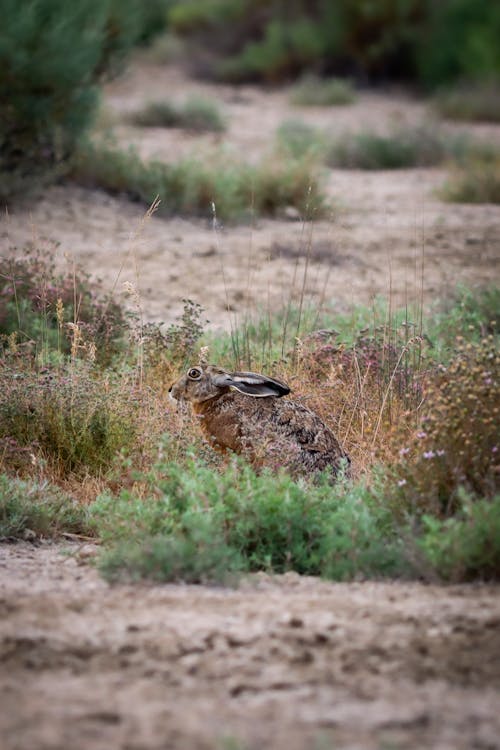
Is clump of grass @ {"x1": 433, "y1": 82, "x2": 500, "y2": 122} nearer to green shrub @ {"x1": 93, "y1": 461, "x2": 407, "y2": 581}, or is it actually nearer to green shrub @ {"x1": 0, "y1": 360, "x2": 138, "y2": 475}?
green shrub @ {"x1": 0, "y1": 360, "x2": 138, "y2": 475}

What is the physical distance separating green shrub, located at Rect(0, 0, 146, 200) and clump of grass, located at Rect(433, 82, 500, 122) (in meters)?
9.42

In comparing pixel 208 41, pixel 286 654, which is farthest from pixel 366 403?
pixel 208 41

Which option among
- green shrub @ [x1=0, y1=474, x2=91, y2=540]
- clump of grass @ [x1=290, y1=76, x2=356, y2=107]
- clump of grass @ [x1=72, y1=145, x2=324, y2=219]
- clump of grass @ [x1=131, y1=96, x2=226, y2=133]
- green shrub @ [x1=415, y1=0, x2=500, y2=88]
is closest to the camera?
green shrub @ [x1=0, y1=474, x2=91, y2=540]

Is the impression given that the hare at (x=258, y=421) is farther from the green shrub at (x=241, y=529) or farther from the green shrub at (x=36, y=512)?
the green shrub at (x=36, y=512)

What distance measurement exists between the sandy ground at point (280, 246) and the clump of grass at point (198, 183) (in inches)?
7.1

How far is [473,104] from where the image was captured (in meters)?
19.0

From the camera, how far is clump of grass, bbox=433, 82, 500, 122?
18.9 m

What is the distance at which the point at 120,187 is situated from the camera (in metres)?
11.1

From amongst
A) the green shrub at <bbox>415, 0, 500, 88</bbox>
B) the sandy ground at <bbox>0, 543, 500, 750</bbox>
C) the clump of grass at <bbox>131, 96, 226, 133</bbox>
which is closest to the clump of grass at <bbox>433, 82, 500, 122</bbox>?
the green shrub at <bbox>415, 0, 500, 88</bbox>

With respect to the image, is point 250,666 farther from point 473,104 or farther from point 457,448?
point 473,104

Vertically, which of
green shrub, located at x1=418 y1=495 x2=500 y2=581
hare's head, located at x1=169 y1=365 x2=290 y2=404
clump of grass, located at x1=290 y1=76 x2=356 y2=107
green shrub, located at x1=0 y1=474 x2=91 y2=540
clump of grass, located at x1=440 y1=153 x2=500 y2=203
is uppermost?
clump of grass, located at x1=290 y1=76 x2=356 y2=107

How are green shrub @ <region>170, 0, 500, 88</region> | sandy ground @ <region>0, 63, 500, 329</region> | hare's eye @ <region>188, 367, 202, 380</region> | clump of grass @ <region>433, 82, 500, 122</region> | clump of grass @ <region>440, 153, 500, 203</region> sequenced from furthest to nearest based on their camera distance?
green shrub @ <region>170, 0, 500, 88</region> < clump of grass @ <region>433, 82, 500, 122</region> < clump of grass @ <region>440, 153, 500, 203</region> < sandy ground @ <region>0, 63, 500, 329</region> < hare's eye @ <region>188, 367, 202, 380</region>

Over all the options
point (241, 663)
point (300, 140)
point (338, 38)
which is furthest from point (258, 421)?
point (338, 38)

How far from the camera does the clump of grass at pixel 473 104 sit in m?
18.9
